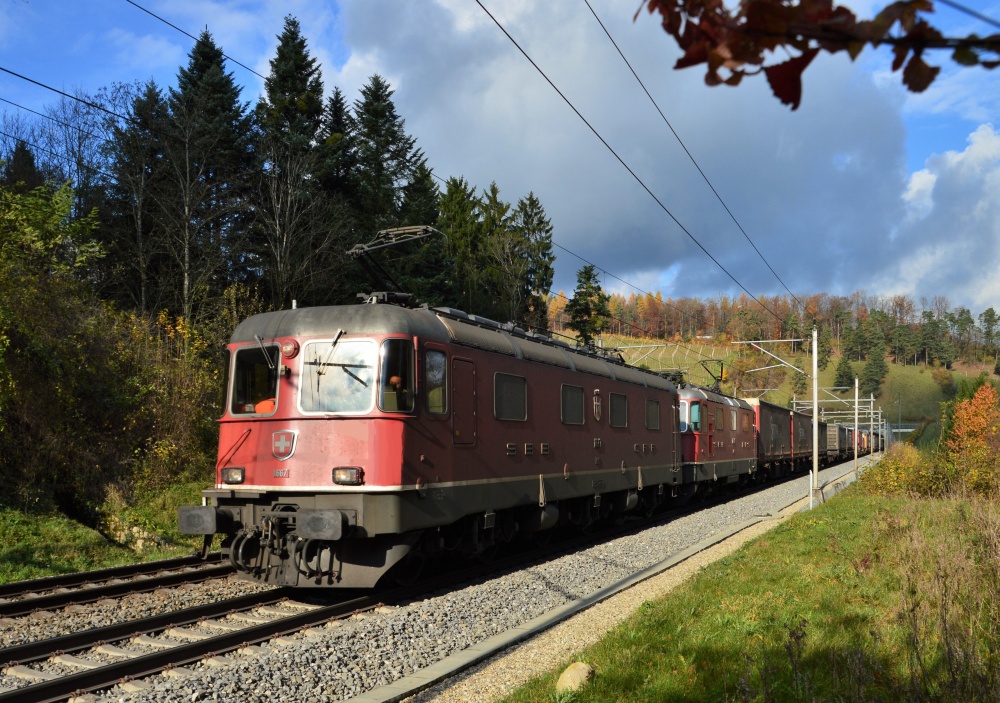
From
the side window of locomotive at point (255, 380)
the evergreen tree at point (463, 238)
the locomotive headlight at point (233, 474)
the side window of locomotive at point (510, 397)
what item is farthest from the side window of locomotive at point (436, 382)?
the evergreen tree at point (463, 238)

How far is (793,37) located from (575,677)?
5500mm

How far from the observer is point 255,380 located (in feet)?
34.5

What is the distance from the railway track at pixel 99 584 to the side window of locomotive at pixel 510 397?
4.31 meters

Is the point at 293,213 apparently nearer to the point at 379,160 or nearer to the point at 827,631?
the point at 379,160

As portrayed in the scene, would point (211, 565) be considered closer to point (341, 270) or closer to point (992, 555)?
point (992, 555)

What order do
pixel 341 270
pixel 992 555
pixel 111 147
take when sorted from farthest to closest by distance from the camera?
pixel 341 270 → pixel 111 147 → pixel 992 555

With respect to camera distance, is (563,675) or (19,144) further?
(19,144)

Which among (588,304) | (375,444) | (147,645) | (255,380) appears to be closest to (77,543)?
(255,380)

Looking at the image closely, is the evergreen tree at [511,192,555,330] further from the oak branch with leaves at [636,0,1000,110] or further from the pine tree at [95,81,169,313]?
the oak branch with leaves at [636,0,1000,110]

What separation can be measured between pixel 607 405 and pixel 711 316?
99824 mm

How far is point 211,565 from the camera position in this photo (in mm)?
11859

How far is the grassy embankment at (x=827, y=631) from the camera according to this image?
551cm


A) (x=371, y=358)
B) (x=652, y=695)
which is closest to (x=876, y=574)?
(x=652, y=695)

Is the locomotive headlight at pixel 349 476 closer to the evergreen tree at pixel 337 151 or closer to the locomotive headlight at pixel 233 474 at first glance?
the locomotive headlight at pixel 233 474
